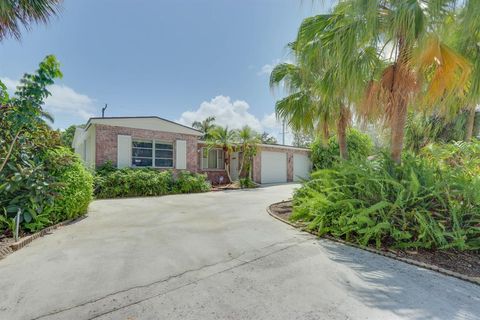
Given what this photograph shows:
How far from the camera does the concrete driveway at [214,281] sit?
2.24 meters

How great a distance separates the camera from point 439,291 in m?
2.69

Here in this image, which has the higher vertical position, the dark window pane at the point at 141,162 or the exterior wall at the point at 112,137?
the exterior wall at the point at 112,137

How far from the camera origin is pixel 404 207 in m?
4.24

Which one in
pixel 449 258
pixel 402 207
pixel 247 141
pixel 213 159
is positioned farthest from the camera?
pixel 213 159

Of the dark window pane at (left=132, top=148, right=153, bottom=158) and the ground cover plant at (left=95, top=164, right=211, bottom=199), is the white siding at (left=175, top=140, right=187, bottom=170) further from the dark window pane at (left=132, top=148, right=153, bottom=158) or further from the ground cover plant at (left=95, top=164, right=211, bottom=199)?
the dark window pane at (left=132, top=148, right=153, bottom=158)

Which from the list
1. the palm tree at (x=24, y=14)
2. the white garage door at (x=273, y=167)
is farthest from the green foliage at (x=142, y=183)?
the palm tree at (x=24, y=14)

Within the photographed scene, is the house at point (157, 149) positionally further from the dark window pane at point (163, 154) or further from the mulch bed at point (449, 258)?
the mulch bed at point (449, 258)

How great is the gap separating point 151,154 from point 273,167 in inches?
354

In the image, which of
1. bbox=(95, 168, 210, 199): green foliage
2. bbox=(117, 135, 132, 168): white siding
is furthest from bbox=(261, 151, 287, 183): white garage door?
bbox=(117, 135, 132, 168): white siding

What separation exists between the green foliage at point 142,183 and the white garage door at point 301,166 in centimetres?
923

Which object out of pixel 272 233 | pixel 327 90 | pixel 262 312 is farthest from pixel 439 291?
pixel 327 90

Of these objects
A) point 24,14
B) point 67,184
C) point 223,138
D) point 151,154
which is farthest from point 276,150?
point 24,14

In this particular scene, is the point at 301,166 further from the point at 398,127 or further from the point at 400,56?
the point at 400,56

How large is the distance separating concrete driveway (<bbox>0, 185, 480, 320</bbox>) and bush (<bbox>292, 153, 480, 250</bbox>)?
551mm
